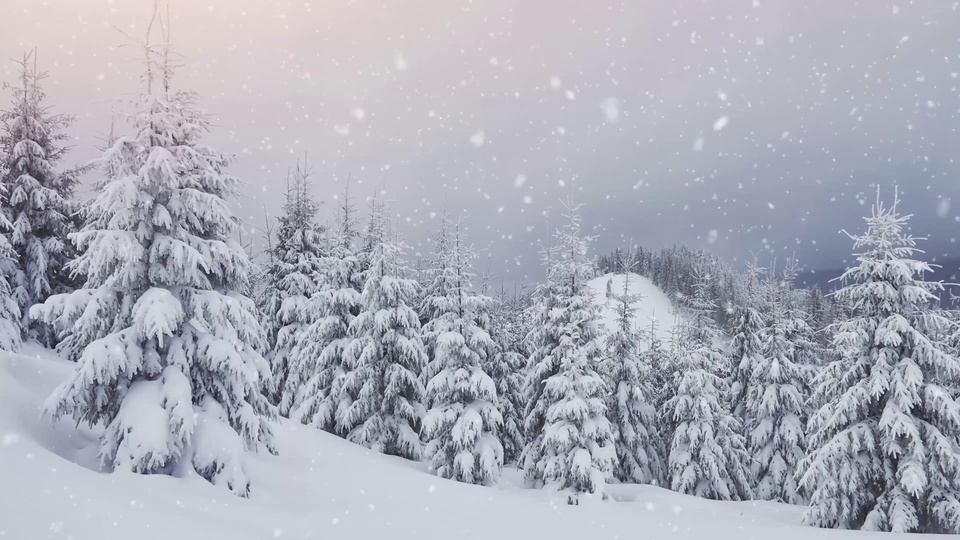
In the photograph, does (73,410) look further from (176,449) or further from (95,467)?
(176,449)

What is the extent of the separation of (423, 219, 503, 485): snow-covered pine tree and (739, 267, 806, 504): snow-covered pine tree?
1460 centimetres

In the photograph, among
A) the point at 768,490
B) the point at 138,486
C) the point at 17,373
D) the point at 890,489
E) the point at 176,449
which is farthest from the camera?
the point at 768,490

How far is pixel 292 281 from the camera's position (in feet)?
98.1

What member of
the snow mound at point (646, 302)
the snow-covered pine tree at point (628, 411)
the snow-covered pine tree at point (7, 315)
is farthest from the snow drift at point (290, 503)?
the snow mound at point (646, 302)

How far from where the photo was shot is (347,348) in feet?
78.7

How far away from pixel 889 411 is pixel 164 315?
18594 mm

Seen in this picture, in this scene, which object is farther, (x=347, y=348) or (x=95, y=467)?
(x=347, y=348)

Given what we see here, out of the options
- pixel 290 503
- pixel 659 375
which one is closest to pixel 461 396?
pixel 290 503

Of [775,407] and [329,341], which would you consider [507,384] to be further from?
[775,407]

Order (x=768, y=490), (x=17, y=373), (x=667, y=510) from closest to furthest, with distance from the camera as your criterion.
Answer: (x=17, y=373), (x=667, y=510), (x=768, y=490)

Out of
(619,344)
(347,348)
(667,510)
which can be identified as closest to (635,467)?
(619,344)

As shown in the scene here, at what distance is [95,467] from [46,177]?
62.7 feet

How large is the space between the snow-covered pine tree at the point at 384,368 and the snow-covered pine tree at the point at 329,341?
0.92 meters

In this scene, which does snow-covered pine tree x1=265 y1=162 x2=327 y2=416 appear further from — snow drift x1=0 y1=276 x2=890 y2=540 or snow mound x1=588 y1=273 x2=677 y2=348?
snow mound x1=588 y1=273 x2=677 y2=348
